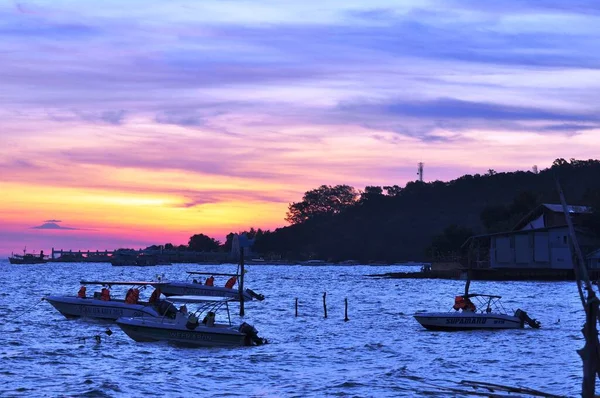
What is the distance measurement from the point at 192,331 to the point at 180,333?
0.82m

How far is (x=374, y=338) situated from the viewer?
5247cm

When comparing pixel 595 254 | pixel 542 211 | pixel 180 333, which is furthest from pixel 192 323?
pixel 542 211

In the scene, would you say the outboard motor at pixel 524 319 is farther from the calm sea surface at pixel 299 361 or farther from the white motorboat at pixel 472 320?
the calm sea surface at pixel 299 361

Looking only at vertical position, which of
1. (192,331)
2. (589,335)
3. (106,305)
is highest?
(589,335)

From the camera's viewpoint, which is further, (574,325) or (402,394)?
(574,325)

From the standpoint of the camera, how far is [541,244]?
123 m

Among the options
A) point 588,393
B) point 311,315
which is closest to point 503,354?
point 588,393

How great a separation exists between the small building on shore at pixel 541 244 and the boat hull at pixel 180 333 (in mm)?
79789

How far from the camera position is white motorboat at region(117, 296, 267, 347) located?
4362 centimetres

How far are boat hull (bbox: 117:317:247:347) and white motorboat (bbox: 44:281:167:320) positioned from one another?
11.3ft

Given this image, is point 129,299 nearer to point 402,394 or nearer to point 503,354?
point 503,354

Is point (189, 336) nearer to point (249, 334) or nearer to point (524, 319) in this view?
point (249, 334)

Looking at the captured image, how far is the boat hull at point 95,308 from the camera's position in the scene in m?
54.8

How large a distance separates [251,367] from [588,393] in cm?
2069
